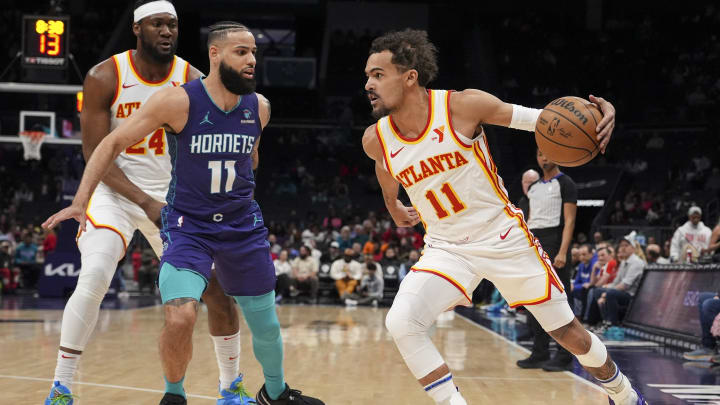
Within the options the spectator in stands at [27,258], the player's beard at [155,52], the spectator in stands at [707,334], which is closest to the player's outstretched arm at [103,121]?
the player's beard at [155,52]

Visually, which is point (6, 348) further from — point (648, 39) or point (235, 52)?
point (648, 39)

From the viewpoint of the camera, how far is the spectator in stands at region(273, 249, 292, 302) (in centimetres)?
Result: 1752

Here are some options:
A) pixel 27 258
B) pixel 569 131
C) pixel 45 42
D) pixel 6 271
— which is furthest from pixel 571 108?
Answer: pixel 27 258

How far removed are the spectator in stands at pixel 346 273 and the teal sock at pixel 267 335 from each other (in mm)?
12836

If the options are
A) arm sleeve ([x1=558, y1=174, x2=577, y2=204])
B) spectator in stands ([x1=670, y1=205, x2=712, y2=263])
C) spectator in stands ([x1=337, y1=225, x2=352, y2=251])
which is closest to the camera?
arm sleeve ([x1=558, y1=174, x2=577, y2=204])

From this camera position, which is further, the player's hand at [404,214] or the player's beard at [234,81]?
the player's hand at [404,214]

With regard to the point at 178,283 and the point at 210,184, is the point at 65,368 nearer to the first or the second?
the point at 178,283

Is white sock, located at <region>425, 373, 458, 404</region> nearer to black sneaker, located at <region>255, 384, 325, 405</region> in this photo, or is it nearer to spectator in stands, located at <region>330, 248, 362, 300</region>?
black sneaker, located at <region>255, 384, 325, 405</region>

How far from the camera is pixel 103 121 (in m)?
4.59

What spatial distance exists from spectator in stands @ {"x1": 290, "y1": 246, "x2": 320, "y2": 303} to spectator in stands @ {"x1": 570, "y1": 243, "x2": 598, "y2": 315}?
20.8 ft

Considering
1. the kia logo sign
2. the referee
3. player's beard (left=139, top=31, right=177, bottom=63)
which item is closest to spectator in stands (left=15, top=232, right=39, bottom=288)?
the kia logo sign

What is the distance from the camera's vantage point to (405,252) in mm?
18641

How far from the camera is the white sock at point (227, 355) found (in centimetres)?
467

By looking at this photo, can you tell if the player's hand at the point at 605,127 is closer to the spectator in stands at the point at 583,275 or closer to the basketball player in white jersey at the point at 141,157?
the basketball player in white jersey at the point at 141,157
